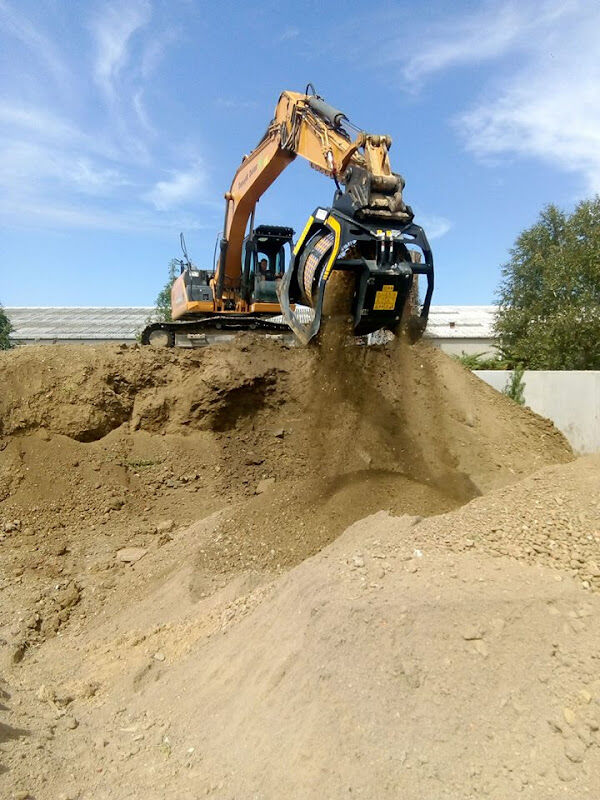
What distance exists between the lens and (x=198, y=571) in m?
5.93

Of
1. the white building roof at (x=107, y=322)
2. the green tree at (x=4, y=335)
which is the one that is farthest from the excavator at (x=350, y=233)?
the white building roof at (x=107, y=322)

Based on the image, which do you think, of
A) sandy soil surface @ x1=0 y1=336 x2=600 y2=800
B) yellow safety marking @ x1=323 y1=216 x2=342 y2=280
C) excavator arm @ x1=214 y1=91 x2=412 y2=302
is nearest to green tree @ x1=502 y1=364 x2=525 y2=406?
sandy soil surface @ x1=0 y1=336 x2=600 y2=800

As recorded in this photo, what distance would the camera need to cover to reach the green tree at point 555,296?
15.2 m

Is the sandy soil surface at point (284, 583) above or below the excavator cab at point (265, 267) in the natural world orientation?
below

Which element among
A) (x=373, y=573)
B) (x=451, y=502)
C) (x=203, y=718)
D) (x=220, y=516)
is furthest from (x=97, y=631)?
(x=451, y=502)

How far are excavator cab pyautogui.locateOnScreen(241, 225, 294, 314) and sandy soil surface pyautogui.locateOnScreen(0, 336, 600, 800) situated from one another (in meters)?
2.39

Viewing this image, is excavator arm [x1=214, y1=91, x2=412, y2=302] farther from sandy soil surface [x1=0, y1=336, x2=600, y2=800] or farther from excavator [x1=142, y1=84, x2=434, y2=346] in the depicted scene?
sandy soil surface [x1=0, y1=336, x2=600, y2=800]

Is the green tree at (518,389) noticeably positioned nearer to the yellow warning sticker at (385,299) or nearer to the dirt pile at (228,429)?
the dirt pile at (228,429)

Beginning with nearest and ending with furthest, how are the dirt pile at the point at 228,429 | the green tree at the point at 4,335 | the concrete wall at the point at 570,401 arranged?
1. the dirt pile at the point at 228,429
2. the concrete wall at the point at 570,401
3. the green tree at the point at 4,335

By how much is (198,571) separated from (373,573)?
8.55ft

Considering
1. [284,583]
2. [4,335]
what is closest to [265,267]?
[284,583]

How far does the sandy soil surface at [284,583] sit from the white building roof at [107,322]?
80.9 ft

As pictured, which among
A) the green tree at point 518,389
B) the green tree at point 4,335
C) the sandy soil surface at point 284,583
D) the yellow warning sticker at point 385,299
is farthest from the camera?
the green tree at point 4,335

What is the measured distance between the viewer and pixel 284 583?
4.48m
